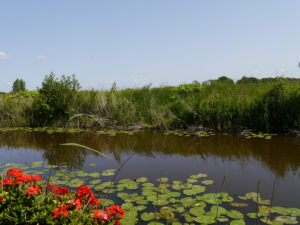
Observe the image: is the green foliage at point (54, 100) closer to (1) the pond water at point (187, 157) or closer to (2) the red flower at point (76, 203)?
(1) the pond water at point (187, 157)

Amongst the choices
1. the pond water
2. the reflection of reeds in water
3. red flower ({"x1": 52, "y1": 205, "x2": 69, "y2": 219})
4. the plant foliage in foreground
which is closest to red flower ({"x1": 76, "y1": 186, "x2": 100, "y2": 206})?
the plant foliage in foreground

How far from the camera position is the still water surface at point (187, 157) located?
374cm

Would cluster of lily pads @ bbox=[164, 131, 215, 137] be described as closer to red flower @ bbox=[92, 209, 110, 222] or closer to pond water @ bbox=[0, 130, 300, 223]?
pond water @ bbox=[0, 130, 300, 223]

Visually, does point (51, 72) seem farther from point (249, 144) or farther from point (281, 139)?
point (281, 139)

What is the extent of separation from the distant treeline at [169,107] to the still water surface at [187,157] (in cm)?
84

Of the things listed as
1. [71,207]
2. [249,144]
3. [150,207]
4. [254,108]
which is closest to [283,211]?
[150,207]

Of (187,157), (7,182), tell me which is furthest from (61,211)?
(187,157)

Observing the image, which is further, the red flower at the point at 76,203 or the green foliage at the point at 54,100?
the green foliage at the point at 54,100

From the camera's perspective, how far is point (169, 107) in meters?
9.45

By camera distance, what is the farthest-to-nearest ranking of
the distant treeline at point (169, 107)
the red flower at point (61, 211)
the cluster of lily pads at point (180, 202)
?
the distant treeline at point (169, 107)
the cluster of lily pads at point (180, 202)
the red flower at point (61, 211)

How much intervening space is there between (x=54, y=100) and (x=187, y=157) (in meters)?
6.64

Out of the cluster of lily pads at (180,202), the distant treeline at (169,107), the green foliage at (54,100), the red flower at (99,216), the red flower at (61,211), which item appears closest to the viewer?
the red flower at (61,211)

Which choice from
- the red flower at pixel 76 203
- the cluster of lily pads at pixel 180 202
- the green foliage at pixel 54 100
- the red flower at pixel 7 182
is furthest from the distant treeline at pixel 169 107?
the red flower at pixel 76 203

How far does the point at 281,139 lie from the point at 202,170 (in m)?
3.25
